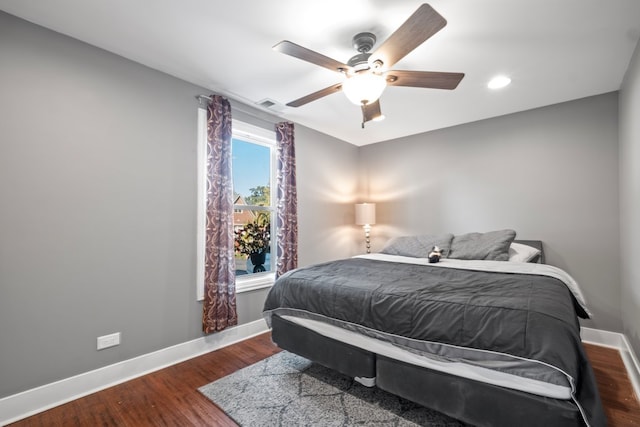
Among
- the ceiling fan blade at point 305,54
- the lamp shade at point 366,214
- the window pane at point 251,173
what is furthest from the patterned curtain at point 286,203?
the ceiling fan blade at point 305,54

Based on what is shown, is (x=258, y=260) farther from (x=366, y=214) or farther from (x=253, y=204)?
(x=366, y=214)

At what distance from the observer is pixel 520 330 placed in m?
1.38

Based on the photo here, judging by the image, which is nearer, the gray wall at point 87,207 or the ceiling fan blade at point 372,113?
the gray wall at point 87,207

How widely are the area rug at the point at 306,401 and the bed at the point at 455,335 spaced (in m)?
0.18

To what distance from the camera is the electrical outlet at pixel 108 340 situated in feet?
7.19

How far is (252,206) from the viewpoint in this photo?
3451mm

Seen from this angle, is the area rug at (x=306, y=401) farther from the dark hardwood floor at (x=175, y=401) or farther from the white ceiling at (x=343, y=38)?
the white ceiling at (x=343, y=38)

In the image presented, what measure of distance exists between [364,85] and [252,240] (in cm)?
225

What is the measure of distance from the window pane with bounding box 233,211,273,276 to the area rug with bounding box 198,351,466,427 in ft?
4.28

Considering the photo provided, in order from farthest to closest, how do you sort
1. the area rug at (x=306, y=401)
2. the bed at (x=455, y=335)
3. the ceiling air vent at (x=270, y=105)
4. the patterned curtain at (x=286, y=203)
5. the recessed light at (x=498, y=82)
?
the patterned curtain at (x=286, y=203)
the ceiling air vent at (x=270, y=105)
the recessed light at (x=498, y=82)
the area rug at (x=306, y=401)
the bed at (x=455, y=335)

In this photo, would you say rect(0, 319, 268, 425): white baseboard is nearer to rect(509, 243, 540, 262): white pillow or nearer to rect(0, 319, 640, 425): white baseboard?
rect(0, 319, 640, 425): white baseboard

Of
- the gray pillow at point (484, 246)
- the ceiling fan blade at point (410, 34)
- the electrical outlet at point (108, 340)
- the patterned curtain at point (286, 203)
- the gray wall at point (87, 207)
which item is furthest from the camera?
the patterned curtain at point (286, 203)

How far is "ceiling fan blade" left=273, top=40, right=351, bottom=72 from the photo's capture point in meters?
1.69

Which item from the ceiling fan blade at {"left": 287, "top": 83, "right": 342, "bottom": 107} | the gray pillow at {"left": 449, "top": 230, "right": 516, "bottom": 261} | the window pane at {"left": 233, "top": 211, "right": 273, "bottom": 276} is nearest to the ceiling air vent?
the ceiling fan blade at {"left": 287, "top": 83, "right": 342, "bottom": 107}
